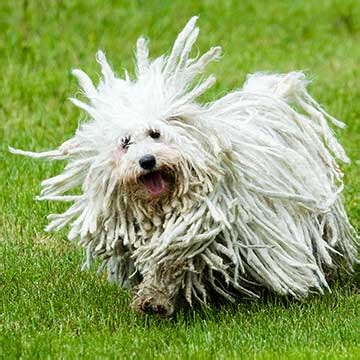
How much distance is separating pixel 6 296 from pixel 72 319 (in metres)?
0.53

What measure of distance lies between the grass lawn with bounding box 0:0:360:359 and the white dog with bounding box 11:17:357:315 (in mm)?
189

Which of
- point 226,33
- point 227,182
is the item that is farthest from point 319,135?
point 226,33

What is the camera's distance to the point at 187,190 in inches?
230

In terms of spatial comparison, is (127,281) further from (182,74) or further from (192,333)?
(182,74)

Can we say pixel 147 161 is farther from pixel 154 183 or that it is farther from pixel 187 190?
pixel 187 190

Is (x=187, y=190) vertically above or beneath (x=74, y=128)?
above

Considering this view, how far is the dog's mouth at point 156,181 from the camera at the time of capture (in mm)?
5738

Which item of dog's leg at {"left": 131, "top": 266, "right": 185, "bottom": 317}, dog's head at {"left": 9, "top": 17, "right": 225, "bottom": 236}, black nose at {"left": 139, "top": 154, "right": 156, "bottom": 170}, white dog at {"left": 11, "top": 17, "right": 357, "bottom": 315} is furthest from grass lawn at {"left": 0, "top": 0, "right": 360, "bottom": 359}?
black nose at {"left": 139, "top": 154, "right": 156, "bottom": 170}

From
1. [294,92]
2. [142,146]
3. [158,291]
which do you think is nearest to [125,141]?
[142,146]

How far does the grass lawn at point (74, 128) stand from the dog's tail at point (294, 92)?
694mm

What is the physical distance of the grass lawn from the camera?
5.61 m

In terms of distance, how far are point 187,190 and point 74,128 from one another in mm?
3815

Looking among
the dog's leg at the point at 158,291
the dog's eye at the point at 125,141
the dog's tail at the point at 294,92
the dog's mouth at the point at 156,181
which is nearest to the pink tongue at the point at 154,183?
the dog's mouth at the point at 156,181

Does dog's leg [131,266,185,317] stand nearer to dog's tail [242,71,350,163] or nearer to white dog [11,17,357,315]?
white dog [11,17,357,315]
